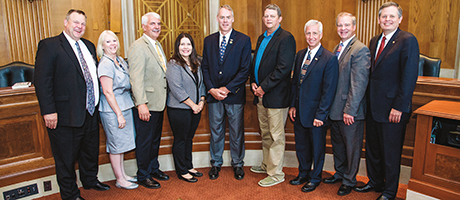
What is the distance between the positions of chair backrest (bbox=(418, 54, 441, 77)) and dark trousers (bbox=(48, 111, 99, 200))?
3674 millimetres

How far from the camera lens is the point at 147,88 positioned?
282cm

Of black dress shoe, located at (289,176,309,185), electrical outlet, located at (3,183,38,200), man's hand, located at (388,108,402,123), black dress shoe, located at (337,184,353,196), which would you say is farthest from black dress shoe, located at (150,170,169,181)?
man's hand, located at (388,108,402,123)

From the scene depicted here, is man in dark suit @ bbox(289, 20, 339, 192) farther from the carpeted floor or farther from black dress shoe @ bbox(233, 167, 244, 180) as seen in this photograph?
black dress shoe @ bbox(233, 167, 244, 180)

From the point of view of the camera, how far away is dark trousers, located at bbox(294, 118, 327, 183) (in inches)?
111

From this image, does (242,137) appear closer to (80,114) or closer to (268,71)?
(268,71)

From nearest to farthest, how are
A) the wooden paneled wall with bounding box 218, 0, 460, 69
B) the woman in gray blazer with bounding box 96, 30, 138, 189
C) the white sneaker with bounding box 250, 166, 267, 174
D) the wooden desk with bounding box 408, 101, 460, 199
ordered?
the wooden desk with bounding box 408, 101, 460, 199
the woman in gray blazer with bounding box 96, 30, 138, 189
the white sneaker with bounding box 250, 166, 267, 174
the wooden paneled wall with bounding box 218, 0, 460, 69

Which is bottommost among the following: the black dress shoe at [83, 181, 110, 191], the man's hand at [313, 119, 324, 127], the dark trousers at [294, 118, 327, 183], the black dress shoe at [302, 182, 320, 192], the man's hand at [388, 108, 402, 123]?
the black dress shoe at [83, 181, 110, 191]

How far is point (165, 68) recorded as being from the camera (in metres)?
2.92

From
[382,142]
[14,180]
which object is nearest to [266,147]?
[382,142]

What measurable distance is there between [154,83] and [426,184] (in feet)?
7.91

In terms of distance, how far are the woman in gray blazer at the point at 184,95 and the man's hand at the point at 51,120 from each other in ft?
3.15

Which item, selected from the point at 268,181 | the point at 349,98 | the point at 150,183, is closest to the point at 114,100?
the point at 150,183

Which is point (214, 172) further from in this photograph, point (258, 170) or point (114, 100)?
point (114, 100)

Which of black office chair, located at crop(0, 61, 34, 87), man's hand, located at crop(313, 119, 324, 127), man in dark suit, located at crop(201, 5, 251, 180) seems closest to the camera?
man's hand, located at crop(313, 119, 324, 127)
